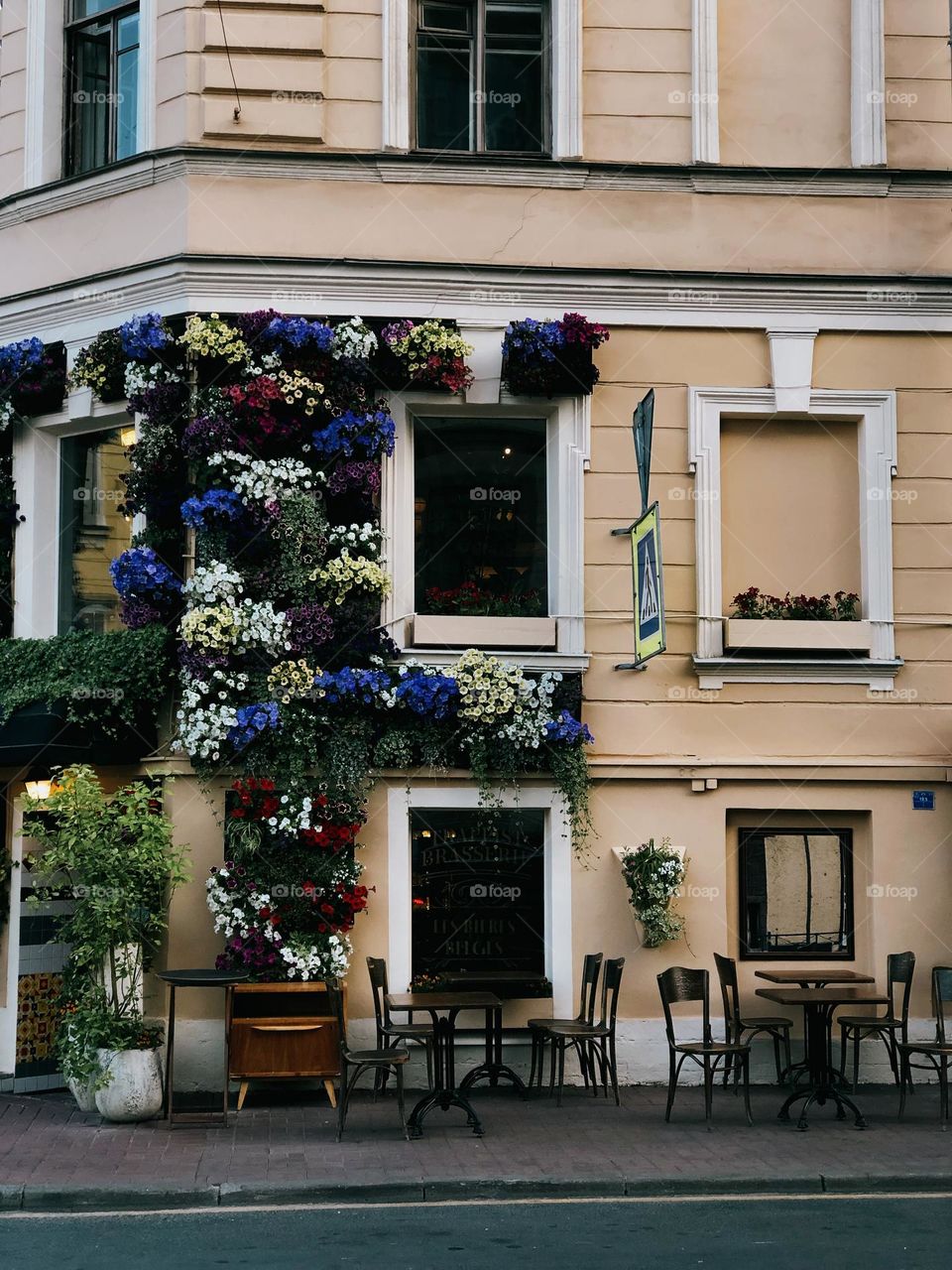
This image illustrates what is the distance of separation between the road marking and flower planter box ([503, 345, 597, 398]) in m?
7.08

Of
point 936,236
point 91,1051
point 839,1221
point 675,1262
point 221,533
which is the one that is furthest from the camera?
point 936,236

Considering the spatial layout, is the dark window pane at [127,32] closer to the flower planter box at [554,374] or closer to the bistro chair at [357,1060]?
the flower planter box at [554,374]

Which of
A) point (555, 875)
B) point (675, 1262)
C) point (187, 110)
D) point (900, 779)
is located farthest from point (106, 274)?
point (675, 1262)

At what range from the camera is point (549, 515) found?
1506cm

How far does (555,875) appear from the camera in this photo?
47.8 ft

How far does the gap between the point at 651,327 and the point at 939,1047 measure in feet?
21.8

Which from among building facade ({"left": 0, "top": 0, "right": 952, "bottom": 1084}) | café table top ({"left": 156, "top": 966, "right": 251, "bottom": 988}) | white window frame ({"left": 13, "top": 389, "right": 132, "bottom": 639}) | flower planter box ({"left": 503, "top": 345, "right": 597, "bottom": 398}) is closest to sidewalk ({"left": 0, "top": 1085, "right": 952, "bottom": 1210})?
café table top ({"left": 156, "top": 966, "right": 251, "bottom": 988})

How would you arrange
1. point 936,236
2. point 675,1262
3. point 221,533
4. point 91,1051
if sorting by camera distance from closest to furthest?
point 675,1262 → point 91,1051 → point 221,533 → point 936,236

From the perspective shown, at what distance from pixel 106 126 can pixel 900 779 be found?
31.1 feet

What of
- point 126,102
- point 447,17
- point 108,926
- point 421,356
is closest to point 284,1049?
point 108,926

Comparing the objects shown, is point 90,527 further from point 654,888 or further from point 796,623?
point 796,623

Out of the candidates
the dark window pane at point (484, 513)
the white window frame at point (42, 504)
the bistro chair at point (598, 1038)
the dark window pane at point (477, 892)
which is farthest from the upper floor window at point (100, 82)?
the bistro chair at point (598, 1038)

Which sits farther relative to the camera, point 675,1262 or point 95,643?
point 95,643

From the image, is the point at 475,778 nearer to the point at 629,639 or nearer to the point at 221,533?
the point at 629,639
